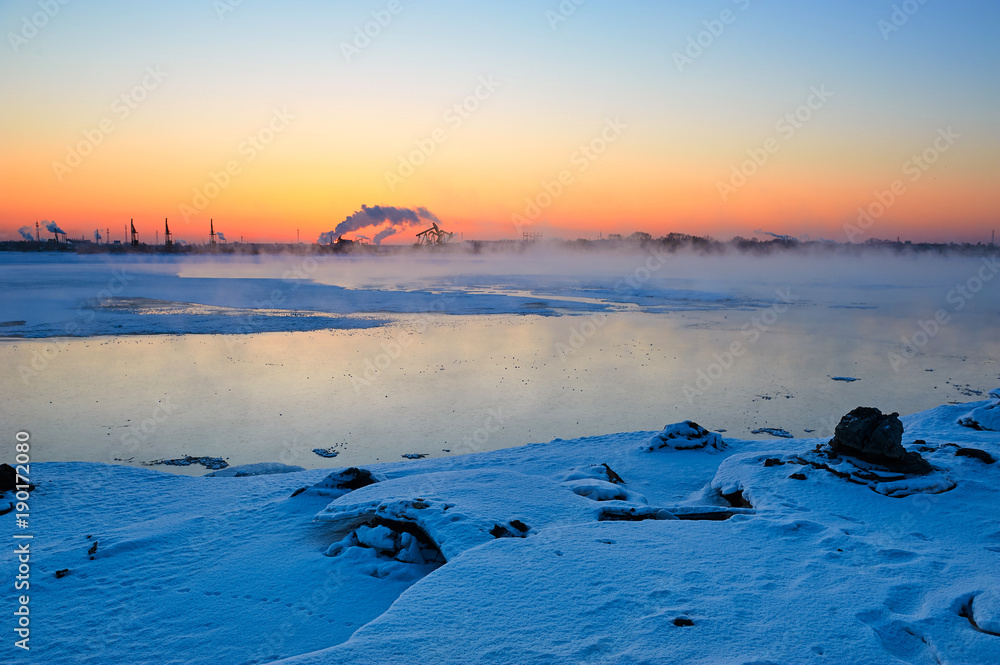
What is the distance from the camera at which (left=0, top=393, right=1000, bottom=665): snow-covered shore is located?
2.92 m

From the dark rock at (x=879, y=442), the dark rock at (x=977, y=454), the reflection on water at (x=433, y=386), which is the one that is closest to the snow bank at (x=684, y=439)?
the reflection on water at (x=433, y=386)

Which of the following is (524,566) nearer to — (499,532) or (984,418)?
(499,532)

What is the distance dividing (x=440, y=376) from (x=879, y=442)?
739cm

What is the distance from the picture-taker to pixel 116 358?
12.3 metres

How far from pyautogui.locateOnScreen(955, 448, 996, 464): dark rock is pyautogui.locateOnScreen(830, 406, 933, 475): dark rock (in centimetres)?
44

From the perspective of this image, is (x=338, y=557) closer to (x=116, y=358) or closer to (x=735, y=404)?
(x=735, y=404)

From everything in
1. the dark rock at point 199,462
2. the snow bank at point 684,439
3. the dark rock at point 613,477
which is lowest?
the dark rock at point 199,462

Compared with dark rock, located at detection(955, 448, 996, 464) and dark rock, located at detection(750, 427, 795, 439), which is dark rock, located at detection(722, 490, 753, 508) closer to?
dark rock, located at detection(955, 448, 996, 464)

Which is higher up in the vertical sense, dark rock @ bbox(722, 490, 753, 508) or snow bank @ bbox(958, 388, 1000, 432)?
snow bank @ bbox(958, 388, 1000, 432)

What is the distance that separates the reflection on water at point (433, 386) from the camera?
7703 mm

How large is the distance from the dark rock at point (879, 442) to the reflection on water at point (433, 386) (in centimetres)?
252
